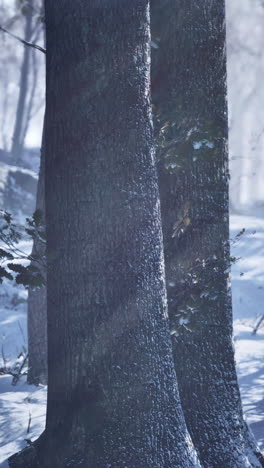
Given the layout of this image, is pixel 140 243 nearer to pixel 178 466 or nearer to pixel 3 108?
pixel 178 466

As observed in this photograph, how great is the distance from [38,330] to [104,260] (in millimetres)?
4087

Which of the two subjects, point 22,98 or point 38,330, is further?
point 22,98

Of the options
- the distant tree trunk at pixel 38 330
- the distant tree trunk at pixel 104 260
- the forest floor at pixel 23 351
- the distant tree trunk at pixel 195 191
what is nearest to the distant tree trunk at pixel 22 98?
the forest floor at pixel 23 351

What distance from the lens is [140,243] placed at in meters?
2.76

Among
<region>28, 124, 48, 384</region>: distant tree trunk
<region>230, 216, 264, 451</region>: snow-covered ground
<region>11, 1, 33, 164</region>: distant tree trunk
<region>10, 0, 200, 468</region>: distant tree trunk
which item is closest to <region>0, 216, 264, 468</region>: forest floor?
<region>230, 216, 264, 451</region>: snow-covered ground

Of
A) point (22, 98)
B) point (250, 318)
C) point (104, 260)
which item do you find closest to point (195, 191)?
point (104, 260)

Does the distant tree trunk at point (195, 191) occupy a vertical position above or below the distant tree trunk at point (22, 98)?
below

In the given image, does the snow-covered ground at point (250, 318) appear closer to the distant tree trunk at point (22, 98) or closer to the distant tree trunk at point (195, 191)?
the distant tree trunk at point (195, 191)

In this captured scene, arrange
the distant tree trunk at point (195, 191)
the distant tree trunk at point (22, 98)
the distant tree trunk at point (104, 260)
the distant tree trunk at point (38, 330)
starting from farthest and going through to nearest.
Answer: the distant tree trunk at point (22, 98), the distant tree trunk at point (38, 330), the distant tree trunk at point (195, 191), the distant tree trunk at point (104, 260)

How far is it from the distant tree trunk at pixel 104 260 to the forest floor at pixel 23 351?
1.36 m

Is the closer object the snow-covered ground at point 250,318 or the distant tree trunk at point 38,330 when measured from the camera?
the snow-covered ground at point 250,318

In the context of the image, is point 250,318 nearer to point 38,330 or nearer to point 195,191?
point 38,330

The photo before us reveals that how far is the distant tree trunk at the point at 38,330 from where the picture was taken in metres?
6.26

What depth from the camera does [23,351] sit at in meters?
8.14
